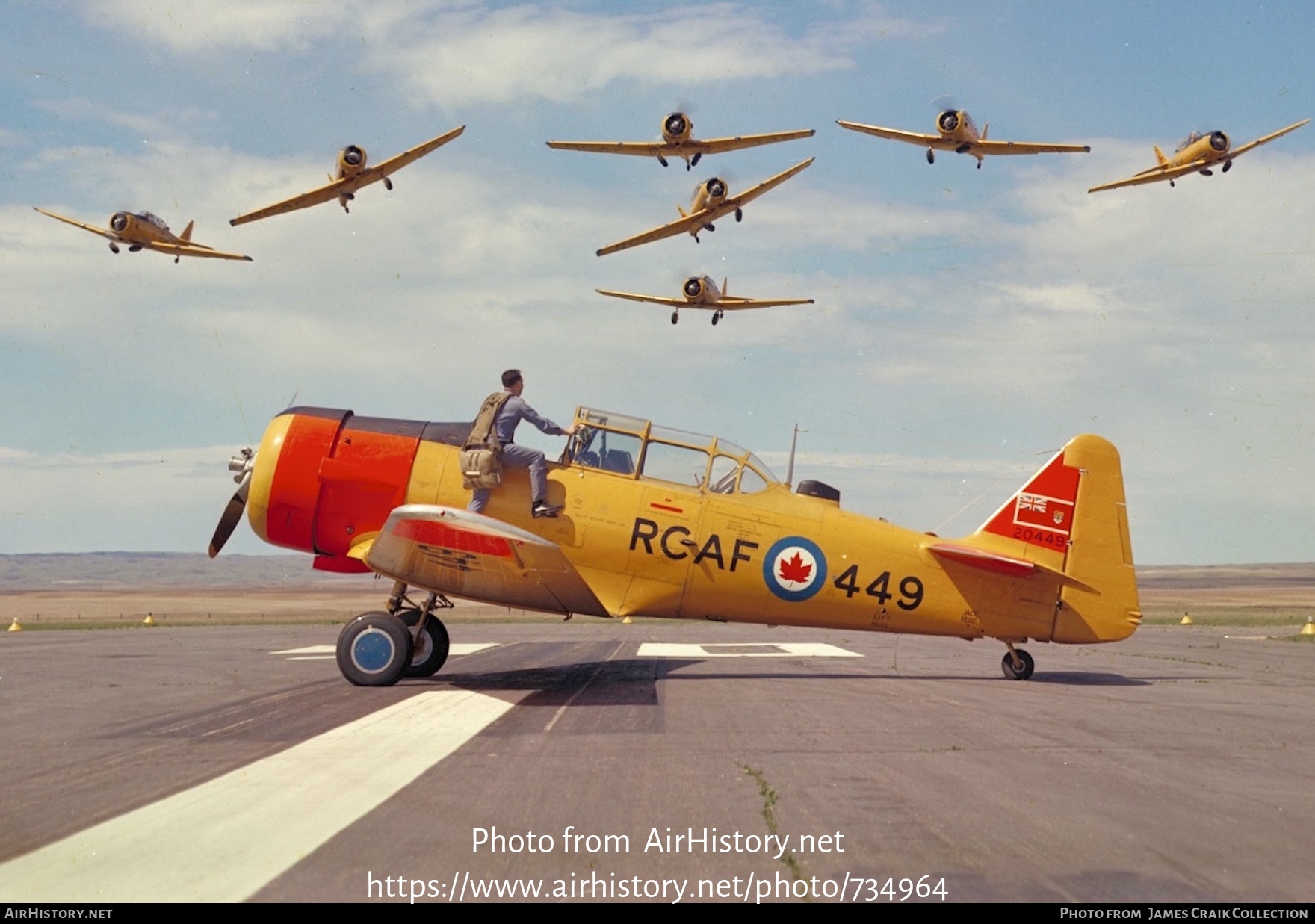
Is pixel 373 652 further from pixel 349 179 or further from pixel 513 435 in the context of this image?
pixel 349 179

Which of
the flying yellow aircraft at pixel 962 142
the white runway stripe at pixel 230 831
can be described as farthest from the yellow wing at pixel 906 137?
the white runway stripe at pixel 230 831

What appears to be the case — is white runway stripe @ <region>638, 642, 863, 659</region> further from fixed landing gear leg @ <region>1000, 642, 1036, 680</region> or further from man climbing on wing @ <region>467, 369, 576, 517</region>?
man climbing on wing @ <region>467, 369, 576, 517</region>

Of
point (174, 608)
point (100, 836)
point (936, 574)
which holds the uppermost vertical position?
point (936, 574)

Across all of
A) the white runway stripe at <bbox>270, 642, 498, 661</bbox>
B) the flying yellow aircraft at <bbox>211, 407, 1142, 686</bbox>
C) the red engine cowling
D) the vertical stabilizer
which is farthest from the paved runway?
the white runway stripe at <bbox>270, 642, 498, 661</bbox>

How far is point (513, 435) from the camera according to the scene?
1334 cm

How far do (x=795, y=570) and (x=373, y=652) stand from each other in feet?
17.8

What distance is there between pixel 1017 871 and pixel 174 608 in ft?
247

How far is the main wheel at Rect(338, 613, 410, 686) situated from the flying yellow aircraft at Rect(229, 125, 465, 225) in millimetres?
24617

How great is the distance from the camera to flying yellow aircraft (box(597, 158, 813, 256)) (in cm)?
3481

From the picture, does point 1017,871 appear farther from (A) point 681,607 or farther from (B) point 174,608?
(B) point 174,608

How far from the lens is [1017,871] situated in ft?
15.5

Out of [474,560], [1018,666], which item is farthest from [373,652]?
[1018,666]

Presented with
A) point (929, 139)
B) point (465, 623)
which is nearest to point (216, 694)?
point (465, 623)

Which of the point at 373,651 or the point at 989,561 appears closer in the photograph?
the point at 373,651
